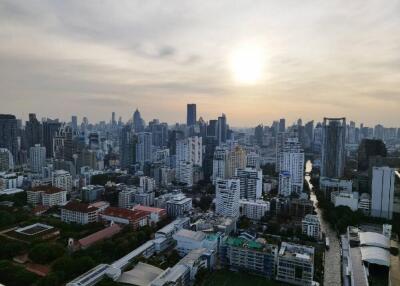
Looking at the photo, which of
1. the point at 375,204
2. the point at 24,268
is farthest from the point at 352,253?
the point at 24,268

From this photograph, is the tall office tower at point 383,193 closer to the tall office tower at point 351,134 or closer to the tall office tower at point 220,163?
the tall office tower at point 220,163

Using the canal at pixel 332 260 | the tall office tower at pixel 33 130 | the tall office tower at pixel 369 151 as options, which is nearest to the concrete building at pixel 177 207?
the canal at pixel 332 260

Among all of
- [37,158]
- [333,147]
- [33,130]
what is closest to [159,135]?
[33,130]

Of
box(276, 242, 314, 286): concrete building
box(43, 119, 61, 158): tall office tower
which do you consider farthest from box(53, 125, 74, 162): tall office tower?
box(276, 242, 314, 286): concrete building

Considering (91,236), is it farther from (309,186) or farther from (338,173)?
(338,173)

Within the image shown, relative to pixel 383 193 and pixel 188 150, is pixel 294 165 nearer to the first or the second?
pixel 383 193

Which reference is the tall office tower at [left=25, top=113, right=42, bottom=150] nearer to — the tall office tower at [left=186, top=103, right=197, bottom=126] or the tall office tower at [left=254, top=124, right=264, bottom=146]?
the tall office tower at [left=186, top=103, right=197, bottom=126]
